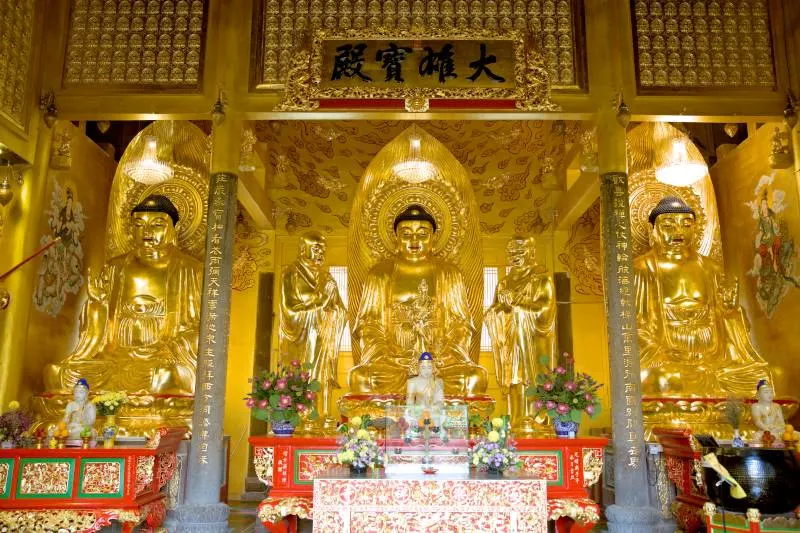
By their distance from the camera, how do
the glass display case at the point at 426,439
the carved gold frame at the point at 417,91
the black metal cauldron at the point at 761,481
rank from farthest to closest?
the carved gold frame at the point at 417,91
the glass display case at the point at 426,439
the black metal cauldron at the point at 761,481

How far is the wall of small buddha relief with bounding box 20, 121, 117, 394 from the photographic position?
7434mm

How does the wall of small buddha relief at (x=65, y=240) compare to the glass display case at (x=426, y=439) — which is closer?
the glass display case at (x=426, y=439)

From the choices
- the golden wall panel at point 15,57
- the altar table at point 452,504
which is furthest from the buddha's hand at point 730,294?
the golden wall panel at point 15,57

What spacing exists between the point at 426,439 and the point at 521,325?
10.4ft

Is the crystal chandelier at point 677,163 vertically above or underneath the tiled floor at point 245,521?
above

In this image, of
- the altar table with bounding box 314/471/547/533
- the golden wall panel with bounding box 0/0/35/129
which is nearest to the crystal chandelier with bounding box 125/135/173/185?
the golden wall panel with bounding box 0/0/35/129

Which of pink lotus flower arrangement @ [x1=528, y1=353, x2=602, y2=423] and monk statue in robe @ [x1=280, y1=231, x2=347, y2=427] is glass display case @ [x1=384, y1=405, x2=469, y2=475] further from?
monk statue in robe @ [x1=280, y1=231, x2=347, y2=427]

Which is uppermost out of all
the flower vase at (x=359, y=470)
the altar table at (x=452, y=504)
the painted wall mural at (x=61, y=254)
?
the painted wall mural at (x=61, y=254)

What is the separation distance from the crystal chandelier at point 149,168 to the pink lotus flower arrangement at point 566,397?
217 inches

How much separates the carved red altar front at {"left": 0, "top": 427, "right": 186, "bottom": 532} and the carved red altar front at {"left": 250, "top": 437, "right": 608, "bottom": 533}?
996mm

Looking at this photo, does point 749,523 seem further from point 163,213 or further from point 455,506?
point 163,213

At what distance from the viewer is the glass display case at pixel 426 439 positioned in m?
4.91

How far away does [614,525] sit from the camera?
6.20m

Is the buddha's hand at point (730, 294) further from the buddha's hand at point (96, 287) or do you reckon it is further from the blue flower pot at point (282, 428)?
the buddha's hand at point (96, 287)
